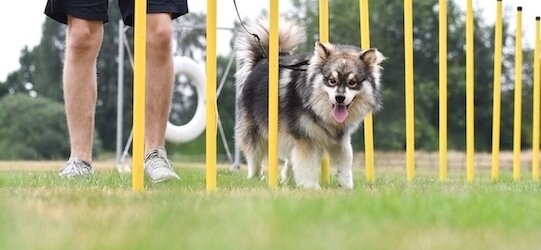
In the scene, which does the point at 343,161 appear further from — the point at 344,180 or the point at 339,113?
the point at 339,113

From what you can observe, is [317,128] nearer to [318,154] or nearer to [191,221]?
[318,154]

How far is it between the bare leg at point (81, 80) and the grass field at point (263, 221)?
157 centimetres

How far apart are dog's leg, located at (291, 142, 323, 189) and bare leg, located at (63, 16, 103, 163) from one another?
1242 millimetres

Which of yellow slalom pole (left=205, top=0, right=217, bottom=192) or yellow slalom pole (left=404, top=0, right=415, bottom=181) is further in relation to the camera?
yellow slalom pole (left=404, top=0, right=415, bottom=181)

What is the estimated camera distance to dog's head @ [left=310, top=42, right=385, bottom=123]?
4.51 meters

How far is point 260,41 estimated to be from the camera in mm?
5508

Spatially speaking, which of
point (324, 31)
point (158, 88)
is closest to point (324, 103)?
point (324, 31)

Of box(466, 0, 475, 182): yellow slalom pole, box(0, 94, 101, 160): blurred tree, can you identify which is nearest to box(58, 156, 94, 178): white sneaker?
box(466, 0, 475, 182): yellow slalom pole

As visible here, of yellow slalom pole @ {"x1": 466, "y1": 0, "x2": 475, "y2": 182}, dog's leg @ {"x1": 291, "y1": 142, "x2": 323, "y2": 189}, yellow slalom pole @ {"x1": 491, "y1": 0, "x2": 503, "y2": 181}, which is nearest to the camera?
dog's leg @ {"x1": 291, "y1": 142, "x2": 323, "y2": 189}

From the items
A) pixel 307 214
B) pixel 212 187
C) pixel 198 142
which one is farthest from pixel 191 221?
pixel 198 142

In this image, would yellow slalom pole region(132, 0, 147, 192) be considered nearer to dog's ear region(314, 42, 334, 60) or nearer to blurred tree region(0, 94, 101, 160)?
dog's ear region(314, 42, 334, 60)

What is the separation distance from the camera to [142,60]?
349 cm

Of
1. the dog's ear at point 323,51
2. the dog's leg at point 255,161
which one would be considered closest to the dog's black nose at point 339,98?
the dog's ear at point 323,51

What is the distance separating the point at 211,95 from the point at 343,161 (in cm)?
146
